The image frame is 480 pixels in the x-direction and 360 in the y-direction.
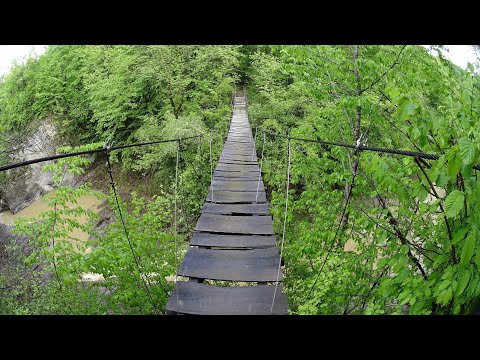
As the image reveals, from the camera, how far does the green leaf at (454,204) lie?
93 cm

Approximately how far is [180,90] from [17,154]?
6.54 metres

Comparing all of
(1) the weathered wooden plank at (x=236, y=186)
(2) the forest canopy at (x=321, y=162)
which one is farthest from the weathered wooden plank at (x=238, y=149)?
(1) the weathered wooden plank at (x=236, y=186)

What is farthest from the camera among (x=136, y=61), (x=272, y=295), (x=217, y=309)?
(x=136, y=61)

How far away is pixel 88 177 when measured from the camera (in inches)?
425

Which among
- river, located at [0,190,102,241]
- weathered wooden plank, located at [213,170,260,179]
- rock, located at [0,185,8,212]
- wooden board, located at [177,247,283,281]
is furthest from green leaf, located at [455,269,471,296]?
rock, located at [0,185,8,212]

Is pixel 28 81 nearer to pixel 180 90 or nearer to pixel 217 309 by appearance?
pixel 180 90

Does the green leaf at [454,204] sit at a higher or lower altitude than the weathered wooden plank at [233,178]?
higher

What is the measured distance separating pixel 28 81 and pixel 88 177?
15.0 ft

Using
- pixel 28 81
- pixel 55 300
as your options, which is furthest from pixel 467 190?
pixel 28 81

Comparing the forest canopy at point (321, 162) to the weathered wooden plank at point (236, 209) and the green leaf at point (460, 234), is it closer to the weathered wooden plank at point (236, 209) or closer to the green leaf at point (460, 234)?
the green leaf at point (460, 234)
